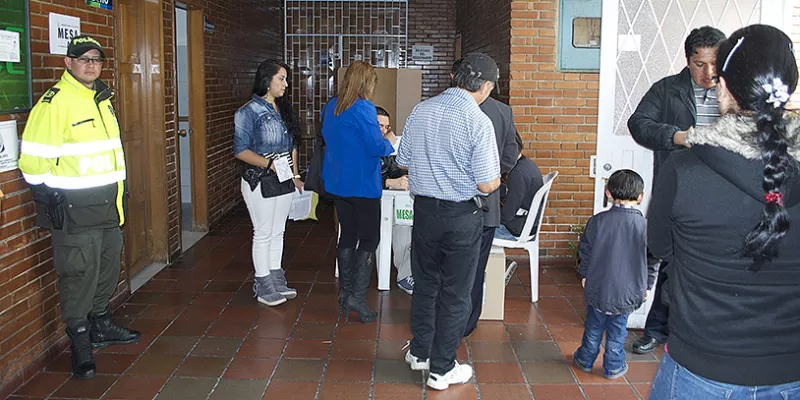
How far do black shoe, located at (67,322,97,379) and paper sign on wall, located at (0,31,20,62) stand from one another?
1.33 m

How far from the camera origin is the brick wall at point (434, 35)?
11.3 meters

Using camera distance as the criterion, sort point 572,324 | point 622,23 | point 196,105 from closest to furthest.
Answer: point 572,324
point 622,23
point 196,105

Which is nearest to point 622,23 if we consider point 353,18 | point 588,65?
point 588,65

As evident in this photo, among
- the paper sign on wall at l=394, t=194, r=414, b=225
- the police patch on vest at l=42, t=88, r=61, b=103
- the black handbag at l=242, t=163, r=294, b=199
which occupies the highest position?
the police patch on vest at l=42, t=88, r=61, b=103

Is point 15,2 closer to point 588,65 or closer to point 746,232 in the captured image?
point 746,232

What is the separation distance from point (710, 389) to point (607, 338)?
2076 mm

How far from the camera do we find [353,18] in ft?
35.4

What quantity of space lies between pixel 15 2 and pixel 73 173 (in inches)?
33.1

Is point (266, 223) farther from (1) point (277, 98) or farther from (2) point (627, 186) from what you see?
(2) point (627, 186)

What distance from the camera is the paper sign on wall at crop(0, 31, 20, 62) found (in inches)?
133

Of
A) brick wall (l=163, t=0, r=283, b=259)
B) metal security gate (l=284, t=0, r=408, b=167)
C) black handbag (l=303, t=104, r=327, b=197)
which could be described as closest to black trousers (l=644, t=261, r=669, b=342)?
black handbag (l=303, t=104, r=327, b=197)

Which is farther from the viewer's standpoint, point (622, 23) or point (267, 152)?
point (622, 23)

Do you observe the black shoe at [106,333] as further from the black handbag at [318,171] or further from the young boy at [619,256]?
the young boy at [619,256]

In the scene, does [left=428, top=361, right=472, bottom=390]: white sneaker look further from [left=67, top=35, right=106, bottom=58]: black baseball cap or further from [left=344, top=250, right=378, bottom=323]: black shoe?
[left=67, top=35, right=106, bottom=58]: black baseball cap
